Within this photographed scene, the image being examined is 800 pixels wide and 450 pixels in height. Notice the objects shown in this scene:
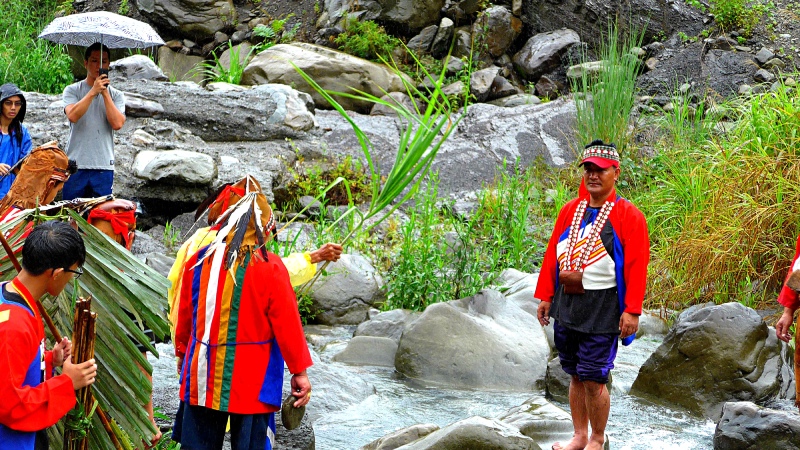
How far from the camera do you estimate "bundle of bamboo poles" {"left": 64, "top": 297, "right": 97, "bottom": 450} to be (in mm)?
2650

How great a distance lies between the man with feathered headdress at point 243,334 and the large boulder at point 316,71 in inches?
352

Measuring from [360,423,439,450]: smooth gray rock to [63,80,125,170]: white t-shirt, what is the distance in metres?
3.03

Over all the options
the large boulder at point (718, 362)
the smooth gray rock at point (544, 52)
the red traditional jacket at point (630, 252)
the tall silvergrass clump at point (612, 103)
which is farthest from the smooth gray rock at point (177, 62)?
the red traditional jacket at point (630, 252)

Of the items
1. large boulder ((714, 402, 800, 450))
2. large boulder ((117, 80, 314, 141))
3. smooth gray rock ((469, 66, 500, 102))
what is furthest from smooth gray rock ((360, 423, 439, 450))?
smooth gray rock ((469, 66, 500, 102))

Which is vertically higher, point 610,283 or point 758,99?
point 758,99

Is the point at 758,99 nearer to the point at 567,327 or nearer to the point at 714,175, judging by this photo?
the point at 714,175

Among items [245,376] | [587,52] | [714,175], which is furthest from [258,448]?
[587,52]

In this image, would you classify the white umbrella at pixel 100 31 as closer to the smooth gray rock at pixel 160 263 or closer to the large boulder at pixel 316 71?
the smooth gray rock at pixel 160 263

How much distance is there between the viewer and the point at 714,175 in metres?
8.16

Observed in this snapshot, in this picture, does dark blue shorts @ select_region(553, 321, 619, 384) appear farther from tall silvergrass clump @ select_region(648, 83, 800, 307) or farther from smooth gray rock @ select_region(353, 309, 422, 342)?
tall silvergrass clump @ select_region(648, 83, 800, 307)

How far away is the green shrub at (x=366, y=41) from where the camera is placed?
13.9 metres

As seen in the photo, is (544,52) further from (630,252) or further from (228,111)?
(630,252)

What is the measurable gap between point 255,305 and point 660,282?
18.1ft

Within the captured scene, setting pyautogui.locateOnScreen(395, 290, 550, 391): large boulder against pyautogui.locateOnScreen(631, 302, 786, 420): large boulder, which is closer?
pyautogui.locateOnScreen(631, 302, 786, 420): large boulder
